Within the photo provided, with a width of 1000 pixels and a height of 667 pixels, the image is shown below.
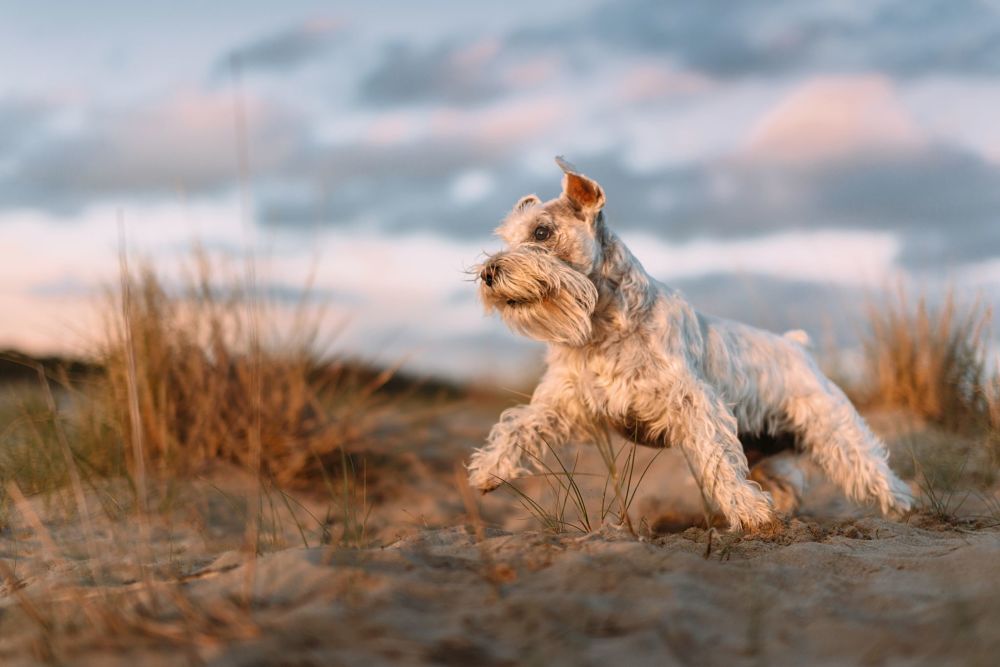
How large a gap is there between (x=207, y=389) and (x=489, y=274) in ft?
12.1

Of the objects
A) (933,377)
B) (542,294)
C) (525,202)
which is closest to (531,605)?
(542,294)

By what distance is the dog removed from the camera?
4.51 meters

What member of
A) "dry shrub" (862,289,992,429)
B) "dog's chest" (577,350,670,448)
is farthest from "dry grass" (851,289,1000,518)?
"dog's chest" (577,350,670,448)

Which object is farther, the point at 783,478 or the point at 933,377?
the point at 933,377

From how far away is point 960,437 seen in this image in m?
8.60

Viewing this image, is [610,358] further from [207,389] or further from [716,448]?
[207,389]

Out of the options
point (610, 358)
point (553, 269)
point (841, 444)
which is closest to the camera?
point (553, 269)

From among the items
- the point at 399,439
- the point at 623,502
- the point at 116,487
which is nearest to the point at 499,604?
the point at 623,502

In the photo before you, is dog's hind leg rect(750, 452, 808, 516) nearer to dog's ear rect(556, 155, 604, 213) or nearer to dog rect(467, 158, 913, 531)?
dog rect(467, 158, 913, 531)

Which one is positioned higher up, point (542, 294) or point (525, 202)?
point (525, 202)

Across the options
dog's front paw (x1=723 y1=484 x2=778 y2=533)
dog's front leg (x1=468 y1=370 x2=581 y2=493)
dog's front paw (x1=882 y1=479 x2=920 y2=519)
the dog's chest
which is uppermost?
the dog's chest

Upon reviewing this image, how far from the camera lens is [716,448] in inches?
182

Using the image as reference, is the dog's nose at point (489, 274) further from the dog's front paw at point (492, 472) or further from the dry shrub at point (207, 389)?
the dry shrub at point (207, 389)

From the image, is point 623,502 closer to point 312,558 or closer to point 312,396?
point 312,558
